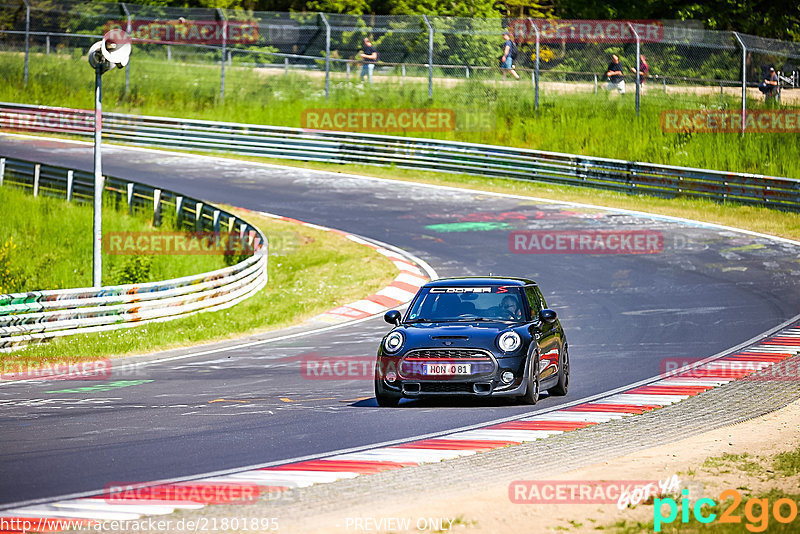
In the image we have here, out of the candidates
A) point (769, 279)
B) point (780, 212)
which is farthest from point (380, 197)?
point (769, 279)

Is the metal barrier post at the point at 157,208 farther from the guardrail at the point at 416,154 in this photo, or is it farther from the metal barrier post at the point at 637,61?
the metal barrier post at the point at 637,61

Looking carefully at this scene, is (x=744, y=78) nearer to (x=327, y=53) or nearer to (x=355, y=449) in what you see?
(x=327, y=53)

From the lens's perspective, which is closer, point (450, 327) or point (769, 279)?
point (450, 327)

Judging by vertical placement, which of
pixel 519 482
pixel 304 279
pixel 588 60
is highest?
pixel 588 60

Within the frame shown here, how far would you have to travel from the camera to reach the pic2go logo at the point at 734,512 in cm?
715

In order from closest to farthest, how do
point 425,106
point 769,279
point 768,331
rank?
point 768,331, point 769,279, point 425,106

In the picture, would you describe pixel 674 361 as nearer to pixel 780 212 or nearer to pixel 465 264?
pixel 465 264

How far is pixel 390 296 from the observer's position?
829 inches

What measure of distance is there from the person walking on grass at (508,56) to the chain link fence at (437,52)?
103 mm

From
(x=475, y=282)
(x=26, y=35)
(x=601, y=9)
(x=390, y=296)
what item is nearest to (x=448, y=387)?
(x=475, y=282)

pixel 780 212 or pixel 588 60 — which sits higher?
pixel 588 60

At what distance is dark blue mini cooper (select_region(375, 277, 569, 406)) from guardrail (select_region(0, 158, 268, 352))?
7.50 metres

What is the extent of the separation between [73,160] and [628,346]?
25.3 m

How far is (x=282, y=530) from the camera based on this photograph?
7027 millimetres
